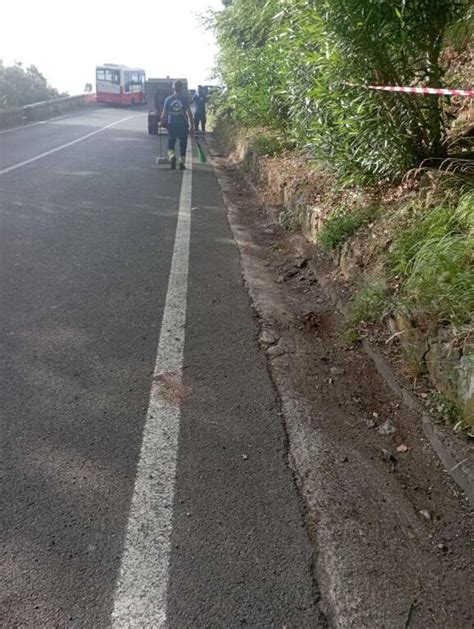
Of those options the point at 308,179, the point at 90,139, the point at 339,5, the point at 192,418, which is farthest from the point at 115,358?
the point at 90,139

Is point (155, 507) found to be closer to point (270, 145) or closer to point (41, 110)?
point (270, 145)

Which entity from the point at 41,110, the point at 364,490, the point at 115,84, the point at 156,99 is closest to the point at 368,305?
the point at 364,490

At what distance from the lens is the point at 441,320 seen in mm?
3365

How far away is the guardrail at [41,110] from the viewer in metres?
21.7

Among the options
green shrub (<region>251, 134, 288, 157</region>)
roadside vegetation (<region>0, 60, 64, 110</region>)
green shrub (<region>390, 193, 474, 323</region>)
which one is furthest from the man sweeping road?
roadside vegetation (<region>0, 60, 64, 110</region>)

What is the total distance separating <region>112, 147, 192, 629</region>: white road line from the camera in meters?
2.03

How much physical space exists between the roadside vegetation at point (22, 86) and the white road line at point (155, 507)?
2561 centimetres

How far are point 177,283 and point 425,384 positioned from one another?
2.66 meters

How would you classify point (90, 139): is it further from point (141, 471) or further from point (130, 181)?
Result: point (141, 471)

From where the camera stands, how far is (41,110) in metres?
26.6

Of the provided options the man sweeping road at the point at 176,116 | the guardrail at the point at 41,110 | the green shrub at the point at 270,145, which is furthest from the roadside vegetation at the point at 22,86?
the green shrub at the point at 270,145

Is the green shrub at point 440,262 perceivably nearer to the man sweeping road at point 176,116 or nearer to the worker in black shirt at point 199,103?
the man sweeping road at point 176,116

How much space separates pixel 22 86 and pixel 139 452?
31659 mm

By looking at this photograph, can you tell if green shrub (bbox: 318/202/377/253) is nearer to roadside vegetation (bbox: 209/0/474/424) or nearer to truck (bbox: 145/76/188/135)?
roadside vegetation (bbox: 209/0/474/424)
